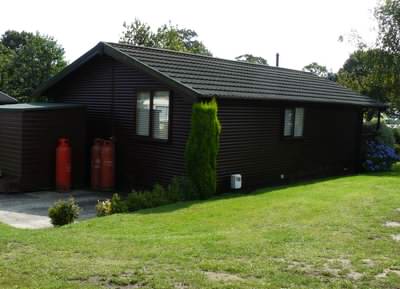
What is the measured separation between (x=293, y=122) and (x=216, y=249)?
9745 mm

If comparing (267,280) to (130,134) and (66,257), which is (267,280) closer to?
(66,257)

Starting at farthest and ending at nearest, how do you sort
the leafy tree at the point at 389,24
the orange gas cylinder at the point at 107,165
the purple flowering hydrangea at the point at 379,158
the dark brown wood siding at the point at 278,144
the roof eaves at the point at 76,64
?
the leafy tree at the point at 389,24
the purple flowering hydrangea at the point at 379,158
the roof eaves at the point at 76,64
the orange gas cylinder at the point at 107,165
the dark brown wood siding at the point at 278,144

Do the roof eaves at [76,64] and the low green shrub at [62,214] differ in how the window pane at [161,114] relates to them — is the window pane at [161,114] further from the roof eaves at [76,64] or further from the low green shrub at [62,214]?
the low green shrub at [62,214]

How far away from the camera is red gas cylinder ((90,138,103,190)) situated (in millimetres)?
13898

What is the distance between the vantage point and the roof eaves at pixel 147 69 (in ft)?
39.2

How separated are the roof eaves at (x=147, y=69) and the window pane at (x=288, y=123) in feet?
14.7

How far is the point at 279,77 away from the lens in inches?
713

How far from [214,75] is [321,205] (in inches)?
208

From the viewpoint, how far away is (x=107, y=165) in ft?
45.2

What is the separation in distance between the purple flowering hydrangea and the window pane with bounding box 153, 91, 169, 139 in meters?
9.60

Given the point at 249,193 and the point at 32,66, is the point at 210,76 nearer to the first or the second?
the point at 249,193

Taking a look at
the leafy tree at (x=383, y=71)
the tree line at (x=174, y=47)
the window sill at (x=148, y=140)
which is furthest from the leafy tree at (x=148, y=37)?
the window sill at (x=148, y=140)

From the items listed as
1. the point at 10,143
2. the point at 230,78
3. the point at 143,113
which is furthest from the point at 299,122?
the point at 10,143

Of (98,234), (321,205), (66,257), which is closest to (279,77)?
(321,205)
